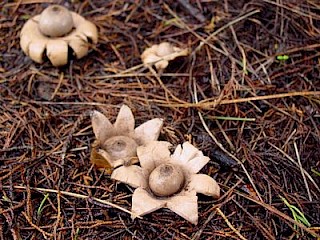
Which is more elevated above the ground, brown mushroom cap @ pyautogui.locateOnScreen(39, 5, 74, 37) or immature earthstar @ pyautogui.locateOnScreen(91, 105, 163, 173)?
brown mushroom cap @ pyautogui.locateOnScreen(39, 5, 74, 37)

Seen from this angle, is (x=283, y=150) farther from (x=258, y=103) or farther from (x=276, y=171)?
(x=258, y=103)

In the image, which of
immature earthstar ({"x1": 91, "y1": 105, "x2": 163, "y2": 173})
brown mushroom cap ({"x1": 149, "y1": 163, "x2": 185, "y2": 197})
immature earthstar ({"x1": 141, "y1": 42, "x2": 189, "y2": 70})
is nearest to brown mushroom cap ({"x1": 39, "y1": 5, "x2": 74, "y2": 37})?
immature earthstar ({"x1": 141, "y1": 42, "x2": 189, "y2": 70})

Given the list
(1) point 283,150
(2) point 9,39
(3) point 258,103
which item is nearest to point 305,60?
(3) point 258,103

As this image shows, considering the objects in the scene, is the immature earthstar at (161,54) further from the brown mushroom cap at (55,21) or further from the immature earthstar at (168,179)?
the immature earthstar at (168,179)

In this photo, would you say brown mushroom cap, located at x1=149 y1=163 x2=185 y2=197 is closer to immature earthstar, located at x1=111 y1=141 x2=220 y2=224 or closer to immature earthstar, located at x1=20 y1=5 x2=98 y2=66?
immature earthstar, located at x1=111 y1=141 x2=220 y2=224

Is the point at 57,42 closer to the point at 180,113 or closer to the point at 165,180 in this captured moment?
Answer: the point at 180,113

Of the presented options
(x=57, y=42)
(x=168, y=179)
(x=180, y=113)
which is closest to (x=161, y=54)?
(x=180, y=113)
